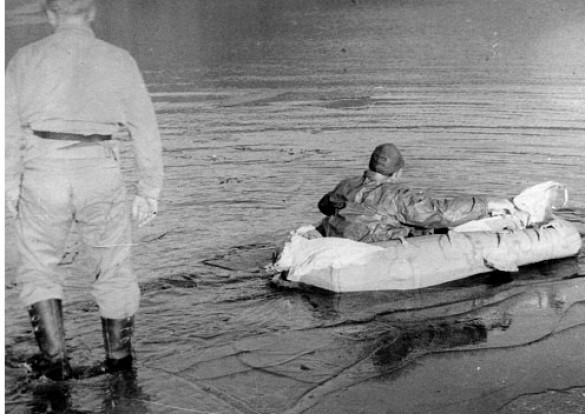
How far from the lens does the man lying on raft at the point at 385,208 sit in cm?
794

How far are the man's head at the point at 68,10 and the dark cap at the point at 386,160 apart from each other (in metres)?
3.50

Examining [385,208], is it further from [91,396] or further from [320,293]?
[91,396]

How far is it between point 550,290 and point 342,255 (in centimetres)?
197

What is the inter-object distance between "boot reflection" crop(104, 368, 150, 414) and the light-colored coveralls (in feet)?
2.51

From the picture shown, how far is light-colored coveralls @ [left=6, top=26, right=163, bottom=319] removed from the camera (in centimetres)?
516

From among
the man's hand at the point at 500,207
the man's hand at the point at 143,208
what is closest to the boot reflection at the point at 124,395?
the man's hand at the point at 143,208

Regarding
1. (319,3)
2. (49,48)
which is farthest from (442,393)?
(319,3)

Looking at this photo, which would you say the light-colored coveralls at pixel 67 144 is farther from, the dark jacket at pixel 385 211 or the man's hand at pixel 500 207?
the man's hand at pixel 500 207

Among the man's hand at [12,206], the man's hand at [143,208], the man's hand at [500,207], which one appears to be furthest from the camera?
the man's hand at [500,207]

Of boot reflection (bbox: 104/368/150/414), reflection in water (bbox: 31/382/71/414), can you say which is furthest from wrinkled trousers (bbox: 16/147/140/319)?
reflection in water (bbox: 31/382/71/414)

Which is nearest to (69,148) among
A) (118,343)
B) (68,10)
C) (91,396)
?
(68,10)

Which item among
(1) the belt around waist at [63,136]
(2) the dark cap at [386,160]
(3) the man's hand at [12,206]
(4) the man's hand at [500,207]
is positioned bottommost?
(4) the man's hand at [500,207]

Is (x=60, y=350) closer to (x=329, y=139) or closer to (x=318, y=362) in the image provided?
(x=318, y=362)

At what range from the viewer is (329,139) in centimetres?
1516
